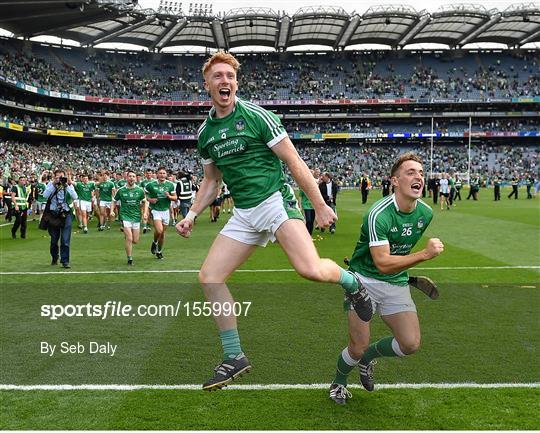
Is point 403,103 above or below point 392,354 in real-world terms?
above

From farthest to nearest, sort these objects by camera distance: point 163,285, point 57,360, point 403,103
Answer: point 403,103 < point 163,285 < point 57,360

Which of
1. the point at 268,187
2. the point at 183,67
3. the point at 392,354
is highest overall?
the point at 183,67

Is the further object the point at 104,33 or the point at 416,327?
the point at 104,33

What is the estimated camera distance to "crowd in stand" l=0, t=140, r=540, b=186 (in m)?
65.8

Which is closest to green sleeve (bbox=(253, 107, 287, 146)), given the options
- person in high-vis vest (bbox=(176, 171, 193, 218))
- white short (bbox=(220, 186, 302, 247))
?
white short (bbox=(220, 186, 302, 247))

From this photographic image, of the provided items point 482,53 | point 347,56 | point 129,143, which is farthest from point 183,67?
point 482,53

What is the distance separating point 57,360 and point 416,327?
12.3ft

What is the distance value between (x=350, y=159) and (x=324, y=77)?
13122 mm

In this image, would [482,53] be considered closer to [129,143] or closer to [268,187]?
[129,143]

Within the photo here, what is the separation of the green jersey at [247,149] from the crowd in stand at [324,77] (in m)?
69.6

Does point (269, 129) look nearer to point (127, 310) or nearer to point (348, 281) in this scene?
point (348, 281)

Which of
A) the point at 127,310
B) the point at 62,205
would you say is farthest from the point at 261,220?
the point at 62,205

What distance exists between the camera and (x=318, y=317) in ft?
25.3

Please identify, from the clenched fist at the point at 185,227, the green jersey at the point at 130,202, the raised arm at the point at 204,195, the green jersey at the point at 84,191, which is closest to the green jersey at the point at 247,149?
the raised arm at the point at 204,195
